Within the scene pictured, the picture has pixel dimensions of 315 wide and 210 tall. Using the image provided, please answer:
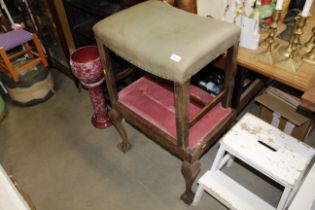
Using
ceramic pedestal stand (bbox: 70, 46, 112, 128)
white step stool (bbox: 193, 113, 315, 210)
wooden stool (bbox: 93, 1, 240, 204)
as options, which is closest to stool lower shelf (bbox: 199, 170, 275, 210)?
white step stool (bbox: 193, 113, 315, 210)

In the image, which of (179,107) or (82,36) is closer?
(179,107)

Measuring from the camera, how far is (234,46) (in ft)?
3.65

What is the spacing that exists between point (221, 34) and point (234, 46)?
0.38 feet

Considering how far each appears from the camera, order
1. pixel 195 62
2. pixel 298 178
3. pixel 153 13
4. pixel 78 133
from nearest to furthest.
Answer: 1. pixel 195 62
2. pixel 298 178
3. pixel 153 13
4. pixel 78 133

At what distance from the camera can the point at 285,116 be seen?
1.56 m

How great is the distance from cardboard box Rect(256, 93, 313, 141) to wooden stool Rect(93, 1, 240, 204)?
15.6 inches

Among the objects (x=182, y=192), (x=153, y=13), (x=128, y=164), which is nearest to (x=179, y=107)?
(x=153, y=13)

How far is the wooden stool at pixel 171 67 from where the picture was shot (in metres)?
0.97

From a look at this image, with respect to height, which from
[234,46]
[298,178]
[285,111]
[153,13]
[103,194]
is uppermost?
[153,13]

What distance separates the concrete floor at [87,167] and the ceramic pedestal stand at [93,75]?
0.09m

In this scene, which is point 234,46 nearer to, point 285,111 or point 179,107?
point 179,107

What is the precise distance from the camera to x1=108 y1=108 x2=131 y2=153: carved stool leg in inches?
59.5

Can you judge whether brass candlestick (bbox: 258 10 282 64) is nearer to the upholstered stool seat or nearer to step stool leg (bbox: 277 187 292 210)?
the upholstered stool seat

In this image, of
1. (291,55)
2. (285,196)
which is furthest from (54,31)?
(285,196)
